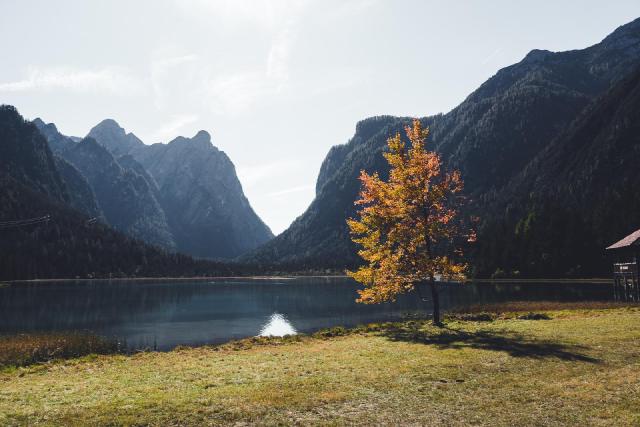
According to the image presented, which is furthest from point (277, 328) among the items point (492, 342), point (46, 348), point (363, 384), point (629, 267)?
point (629, 267)

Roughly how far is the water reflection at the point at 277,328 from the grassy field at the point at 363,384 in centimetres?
1999

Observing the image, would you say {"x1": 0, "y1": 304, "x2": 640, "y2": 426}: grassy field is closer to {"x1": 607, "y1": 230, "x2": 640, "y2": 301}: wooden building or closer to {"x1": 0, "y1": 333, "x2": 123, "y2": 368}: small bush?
{"x1": 0, "y1": 333, "x2": 123, "y2": 368}: small bush

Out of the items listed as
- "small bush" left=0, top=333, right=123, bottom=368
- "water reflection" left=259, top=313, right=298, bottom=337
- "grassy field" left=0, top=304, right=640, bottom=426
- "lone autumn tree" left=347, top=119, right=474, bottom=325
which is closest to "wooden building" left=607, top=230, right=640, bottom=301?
"grassy field" left=0, top=304, right=640, bottom=426

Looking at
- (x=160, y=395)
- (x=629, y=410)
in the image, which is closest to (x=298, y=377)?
(x=160, y=395)

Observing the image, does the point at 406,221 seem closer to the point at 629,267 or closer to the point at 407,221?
the point at 407,221

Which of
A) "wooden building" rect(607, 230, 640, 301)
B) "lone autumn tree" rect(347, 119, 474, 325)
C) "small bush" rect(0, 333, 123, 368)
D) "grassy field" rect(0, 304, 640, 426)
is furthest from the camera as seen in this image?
"wooden building" rect(607, 230, 640, 301)

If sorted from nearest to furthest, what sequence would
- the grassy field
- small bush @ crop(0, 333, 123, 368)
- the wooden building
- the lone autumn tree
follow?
the grassy field
small bush @ crop(0, 333, 123, 368)
the lone autumn tree
the wooden building

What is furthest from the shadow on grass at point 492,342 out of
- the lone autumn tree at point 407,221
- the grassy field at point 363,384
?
the lone autumn tree at point 407,221

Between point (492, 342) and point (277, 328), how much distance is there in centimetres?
3187

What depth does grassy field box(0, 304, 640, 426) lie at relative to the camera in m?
13.4

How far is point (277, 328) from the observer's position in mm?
53594

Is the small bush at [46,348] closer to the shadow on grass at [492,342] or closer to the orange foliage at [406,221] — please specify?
the orange foliage at [406,221]

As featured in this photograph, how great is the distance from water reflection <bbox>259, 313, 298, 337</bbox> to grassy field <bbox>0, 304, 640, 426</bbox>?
787 inches

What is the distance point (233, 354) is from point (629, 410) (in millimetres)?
20163
